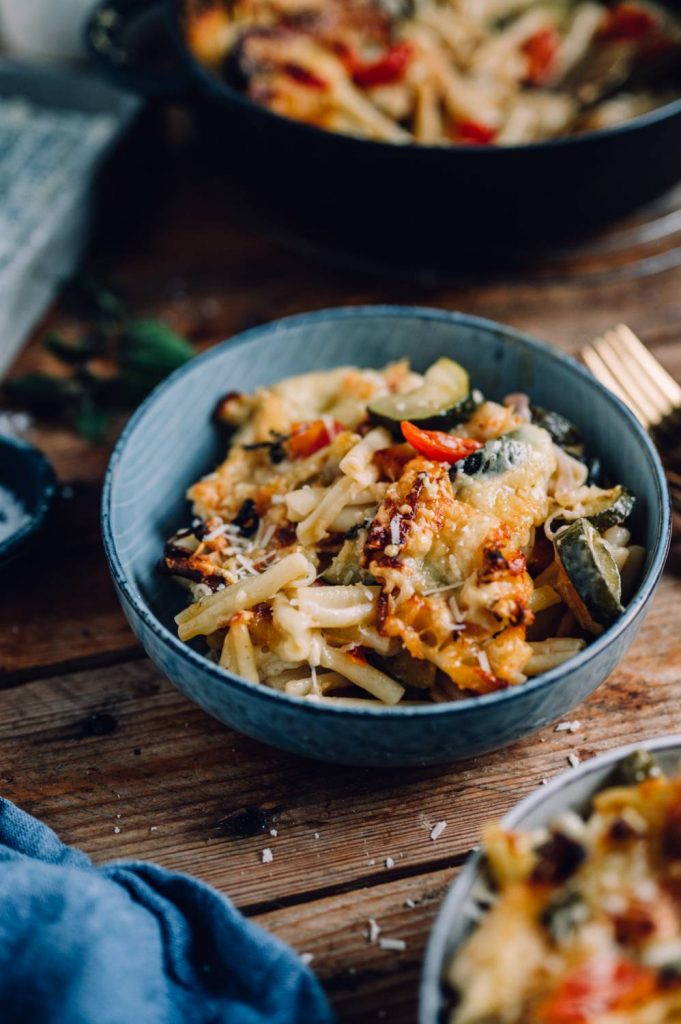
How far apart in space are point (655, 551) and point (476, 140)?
1.49m

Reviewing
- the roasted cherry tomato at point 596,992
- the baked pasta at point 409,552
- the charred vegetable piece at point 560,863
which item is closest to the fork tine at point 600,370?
the baked pasta at point 409,552

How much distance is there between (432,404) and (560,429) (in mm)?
271

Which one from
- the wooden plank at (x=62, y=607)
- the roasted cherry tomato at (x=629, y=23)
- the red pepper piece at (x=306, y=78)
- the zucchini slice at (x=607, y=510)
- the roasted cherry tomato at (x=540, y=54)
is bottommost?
the wooden plank at (x=62, y=607)

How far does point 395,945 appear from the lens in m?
1.61

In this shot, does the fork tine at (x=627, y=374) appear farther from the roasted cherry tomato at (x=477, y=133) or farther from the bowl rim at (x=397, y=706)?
the roasted cherry tomato at (x=477, y=133)

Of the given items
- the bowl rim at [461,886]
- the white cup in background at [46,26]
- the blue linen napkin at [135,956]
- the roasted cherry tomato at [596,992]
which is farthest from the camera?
the white cup in background at [46,26]

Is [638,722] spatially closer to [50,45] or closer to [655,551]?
[655,551]

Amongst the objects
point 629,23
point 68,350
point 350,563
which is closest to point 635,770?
point 350,563

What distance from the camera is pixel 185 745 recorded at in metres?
1.93

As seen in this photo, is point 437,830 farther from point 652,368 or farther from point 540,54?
point 540,54

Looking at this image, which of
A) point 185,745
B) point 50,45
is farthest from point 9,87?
point 185,745

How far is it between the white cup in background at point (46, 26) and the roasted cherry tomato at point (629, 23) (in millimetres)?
1735

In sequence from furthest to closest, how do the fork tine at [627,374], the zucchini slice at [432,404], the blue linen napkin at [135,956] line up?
the fork tine at [627,374] → the zucchini slice at [432,404] → the blue linen napkin at [135,956]

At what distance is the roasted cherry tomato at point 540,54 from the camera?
10.1 ft
